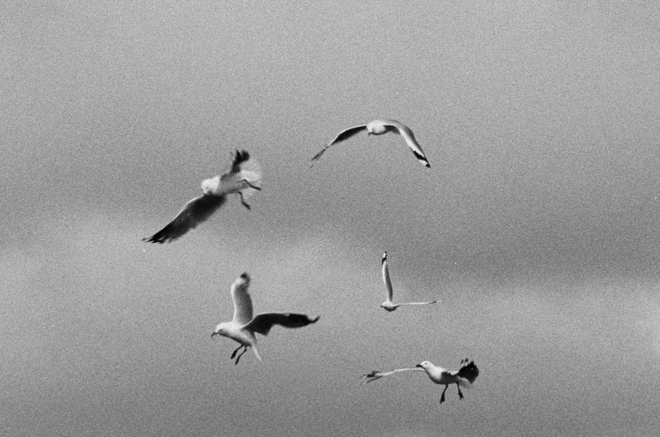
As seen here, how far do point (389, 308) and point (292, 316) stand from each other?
243 inches

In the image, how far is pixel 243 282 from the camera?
29.0 meters

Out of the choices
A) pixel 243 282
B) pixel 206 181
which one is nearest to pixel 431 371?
pixel 243 282

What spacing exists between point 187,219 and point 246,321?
231cm

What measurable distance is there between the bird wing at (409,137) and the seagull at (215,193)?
2910mm

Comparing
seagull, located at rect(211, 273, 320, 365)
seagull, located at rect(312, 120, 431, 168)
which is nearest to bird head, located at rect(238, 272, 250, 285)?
seagull, located at rect(211, 273, 320, 365)

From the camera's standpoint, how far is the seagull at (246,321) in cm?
2573

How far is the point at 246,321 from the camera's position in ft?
91.6

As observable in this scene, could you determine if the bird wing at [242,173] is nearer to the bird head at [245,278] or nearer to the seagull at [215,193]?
the seagull at [215,193]

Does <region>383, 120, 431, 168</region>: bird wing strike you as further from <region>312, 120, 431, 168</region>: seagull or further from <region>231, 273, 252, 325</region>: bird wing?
<region>231, 273, 252, 325</region>: bird wing

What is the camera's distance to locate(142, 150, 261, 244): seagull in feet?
84.9

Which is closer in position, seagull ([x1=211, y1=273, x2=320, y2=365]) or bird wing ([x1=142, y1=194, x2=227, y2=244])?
seagull ([x1=211, y1=273, x2=320, y2=365])

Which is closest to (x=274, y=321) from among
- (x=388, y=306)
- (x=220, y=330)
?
(x=220, y=330)

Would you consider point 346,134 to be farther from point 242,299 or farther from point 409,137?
point 242,299

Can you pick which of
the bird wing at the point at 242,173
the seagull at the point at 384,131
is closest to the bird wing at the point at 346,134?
the seagull at the point at 384,131
